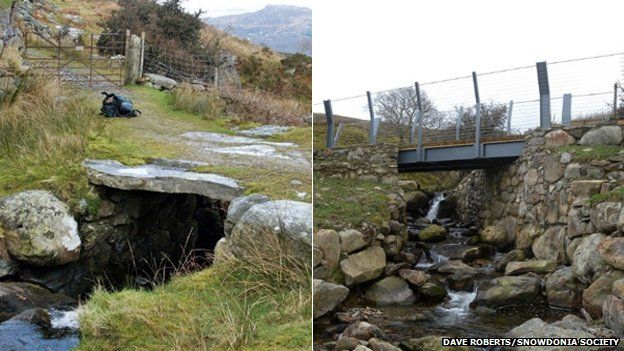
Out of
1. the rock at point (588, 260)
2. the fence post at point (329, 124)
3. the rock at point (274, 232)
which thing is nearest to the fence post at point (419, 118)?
the fence post at point (329, 124)

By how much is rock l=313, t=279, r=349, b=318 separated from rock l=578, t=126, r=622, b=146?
8.54 ft

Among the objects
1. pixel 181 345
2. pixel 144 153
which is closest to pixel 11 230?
pixel 144 153

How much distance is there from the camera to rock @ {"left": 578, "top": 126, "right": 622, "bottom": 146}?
16.1ft

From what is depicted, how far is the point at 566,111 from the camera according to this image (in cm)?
561

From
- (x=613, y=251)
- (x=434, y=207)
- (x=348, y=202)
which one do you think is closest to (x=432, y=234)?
(x=348, y=202)

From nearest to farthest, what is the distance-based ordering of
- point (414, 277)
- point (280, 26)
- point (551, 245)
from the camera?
point (280, 26)
point (414, 277)
point (551, 245)

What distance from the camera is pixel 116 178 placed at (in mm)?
4188

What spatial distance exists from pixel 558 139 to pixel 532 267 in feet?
5.26

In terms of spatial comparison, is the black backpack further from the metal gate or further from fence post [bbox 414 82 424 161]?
fence post [bbox 414 82 424 161]

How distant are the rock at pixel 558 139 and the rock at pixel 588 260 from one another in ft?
5.21

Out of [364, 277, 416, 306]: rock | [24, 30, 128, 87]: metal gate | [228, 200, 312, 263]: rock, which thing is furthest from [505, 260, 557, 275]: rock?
[24, 30, 128, 87]: metal gate

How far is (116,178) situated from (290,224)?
5.58ft

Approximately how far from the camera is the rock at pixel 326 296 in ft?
10.8

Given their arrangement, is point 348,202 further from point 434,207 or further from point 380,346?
point 434,207
